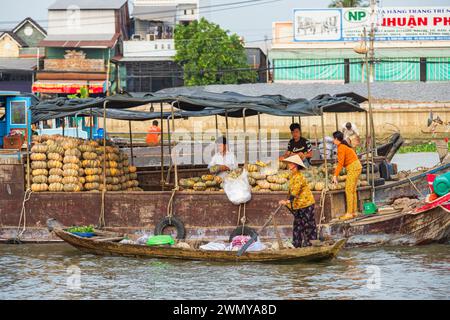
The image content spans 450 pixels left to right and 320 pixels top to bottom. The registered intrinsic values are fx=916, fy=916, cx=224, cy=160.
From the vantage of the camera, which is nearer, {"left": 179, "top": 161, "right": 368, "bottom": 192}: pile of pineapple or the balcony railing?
{"left": 179, "top": 161, "right": 368, "bottom": 192}: pile of pineapple

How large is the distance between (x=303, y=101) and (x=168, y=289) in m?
4.97

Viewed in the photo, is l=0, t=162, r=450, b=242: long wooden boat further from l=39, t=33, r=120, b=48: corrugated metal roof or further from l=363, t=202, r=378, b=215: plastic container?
l=39, t=33, r=120, b=48: corrugated metal roof

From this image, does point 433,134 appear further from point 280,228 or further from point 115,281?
point 115,281

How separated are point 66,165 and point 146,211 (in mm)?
1517

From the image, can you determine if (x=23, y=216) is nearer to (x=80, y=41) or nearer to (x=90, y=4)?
(x=80, y=41)

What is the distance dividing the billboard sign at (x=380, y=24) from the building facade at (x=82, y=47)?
432 inches

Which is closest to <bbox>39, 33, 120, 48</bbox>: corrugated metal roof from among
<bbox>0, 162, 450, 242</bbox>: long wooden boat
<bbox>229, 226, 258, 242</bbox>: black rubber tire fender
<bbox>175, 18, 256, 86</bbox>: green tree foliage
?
<bbox>175, 18, 256, 86</bbox>: green tree foliage

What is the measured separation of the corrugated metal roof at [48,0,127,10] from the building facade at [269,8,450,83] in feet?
33.4

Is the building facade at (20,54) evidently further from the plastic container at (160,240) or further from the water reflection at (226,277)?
the plastic container at (160,240)

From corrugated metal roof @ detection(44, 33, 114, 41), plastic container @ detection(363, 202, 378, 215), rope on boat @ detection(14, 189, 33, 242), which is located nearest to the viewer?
rope on boat @ detection(14, 189, 33, 242)

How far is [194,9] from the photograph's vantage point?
6097 cm

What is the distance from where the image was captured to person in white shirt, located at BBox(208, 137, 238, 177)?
15.4m

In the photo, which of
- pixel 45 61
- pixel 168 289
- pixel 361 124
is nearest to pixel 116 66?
pixel 45 61

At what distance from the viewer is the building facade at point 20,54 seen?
52.9 meters
